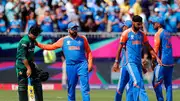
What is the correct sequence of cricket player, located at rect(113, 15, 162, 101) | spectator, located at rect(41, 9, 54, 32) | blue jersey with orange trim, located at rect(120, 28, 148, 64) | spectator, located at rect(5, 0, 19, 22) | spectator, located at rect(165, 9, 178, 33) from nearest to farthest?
cricket player, located at rect(113, 15, 162, 101)
blue jersey with orange trim, located at rect(120, 28, 148, 64)
spectator, located at rect(41, 9, 54, 32)
spectator, located at rect(165, 9, 178, 33)
spectator, located at rect(5, 0, 19, 22)

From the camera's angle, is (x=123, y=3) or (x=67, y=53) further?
(x=123, y=3)

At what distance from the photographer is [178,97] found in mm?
22844

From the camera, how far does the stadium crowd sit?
2792 cm

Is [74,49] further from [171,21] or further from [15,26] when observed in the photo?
[171,21]

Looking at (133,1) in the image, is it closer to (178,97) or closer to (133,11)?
(133,11)

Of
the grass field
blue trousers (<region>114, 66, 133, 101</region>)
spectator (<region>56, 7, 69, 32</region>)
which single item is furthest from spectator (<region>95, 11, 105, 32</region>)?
blue trousers (<region>114, 66, 133, 101</region>)

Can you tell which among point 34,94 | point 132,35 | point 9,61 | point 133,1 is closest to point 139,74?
point 132,35

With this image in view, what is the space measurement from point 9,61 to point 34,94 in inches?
386

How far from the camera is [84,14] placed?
94.2 ft

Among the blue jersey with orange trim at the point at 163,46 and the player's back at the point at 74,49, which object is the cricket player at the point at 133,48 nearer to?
the player's back at the point at 74,49

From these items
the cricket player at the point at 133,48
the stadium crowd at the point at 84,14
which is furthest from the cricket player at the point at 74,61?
the stadium crowd at the point at 84,14

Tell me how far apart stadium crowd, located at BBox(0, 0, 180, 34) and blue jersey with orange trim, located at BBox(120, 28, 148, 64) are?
9972 mm

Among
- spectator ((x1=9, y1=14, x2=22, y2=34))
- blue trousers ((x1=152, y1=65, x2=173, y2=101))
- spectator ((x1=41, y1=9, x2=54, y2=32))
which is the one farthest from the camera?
spectator ((x1=41, y1=9, x2=54, y2=32))

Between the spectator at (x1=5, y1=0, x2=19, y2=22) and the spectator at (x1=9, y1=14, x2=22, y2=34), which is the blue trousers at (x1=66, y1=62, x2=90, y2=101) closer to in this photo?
the spectator at (x1=9, y1=14, x2=22, y2=34)
